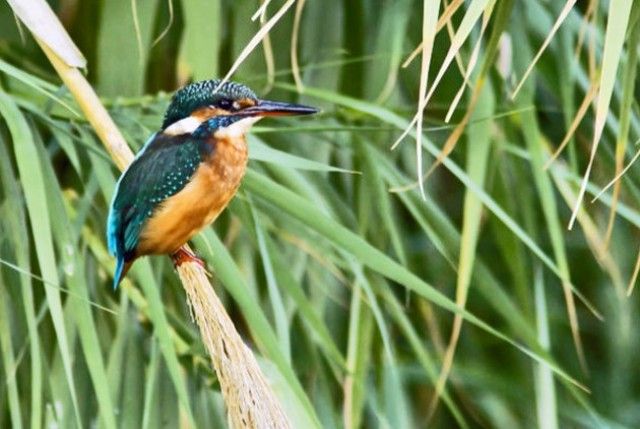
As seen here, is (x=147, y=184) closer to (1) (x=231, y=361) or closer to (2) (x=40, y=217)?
(1) (x=231, y=361)

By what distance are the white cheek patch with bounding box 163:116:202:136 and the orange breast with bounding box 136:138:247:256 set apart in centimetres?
2

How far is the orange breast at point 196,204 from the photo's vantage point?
81cm

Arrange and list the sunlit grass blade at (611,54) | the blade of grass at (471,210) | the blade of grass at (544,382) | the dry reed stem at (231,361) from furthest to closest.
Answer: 1. the blade of grass at (544,382)
2. the blade of grass at (471,210)
3. the sunlit grass blade at (611,54)
4. the dry reed stem at (231,361)

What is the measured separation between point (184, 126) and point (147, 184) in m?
0.04

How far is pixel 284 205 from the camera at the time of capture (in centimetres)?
113

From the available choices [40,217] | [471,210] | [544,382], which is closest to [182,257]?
[40,217]

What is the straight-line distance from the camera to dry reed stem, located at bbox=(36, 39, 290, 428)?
79 centimetres

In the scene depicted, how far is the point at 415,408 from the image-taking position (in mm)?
2449

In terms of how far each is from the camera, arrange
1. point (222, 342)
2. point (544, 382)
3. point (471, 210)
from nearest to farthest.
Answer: point (222, 342), point (471, 210), point (544, 382)

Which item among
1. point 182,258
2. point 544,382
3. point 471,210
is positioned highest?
point 182,258

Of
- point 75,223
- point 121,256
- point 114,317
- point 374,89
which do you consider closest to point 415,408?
point 374,89

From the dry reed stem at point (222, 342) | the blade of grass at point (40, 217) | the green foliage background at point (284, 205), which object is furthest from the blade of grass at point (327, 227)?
the dry reed stem at point (222, 342)

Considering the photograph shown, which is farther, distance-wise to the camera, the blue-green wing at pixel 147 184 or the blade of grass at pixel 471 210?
the blade of grass at pixel 471 210

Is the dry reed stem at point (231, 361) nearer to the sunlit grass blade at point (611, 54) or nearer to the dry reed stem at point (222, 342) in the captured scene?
the dry reed stem at point (222, 342)
